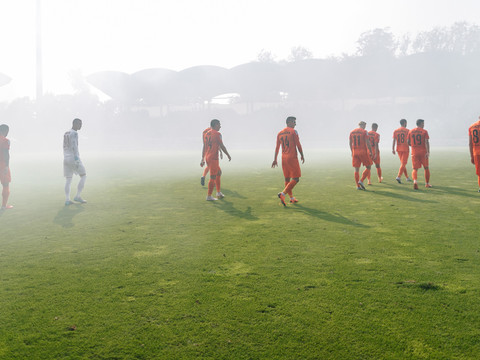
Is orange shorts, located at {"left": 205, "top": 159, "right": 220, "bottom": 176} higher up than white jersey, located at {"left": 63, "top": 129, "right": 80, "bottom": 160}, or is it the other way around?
white jersey, located at {"left": 63, "top": 129, "right": 80, "bottom": 160}

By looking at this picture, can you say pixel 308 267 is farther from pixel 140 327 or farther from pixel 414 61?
pixel 414 61

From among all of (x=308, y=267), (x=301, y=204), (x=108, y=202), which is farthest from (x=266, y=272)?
(x=108, y=202)

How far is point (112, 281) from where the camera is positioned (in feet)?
12.7

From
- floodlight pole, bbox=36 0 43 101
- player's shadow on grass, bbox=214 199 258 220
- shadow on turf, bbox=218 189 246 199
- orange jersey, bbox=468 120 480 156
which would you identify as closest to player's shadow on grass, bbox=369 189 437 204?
orange jersey, bbox=468 120 480 156

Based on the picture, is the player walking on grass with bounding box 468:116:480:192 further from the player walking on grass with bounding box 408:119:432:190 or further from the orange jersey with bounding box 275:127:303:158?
the orange jersey with bounding box 275:127:303:158

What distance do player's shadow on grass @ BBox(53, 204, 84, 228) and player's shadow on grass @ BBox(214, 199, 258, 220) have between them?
9.24ft

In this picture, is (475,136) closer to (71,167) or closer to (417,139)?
(417,139)

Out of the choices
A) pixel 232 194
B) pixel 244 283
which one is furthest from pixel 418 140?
pixel 244 283

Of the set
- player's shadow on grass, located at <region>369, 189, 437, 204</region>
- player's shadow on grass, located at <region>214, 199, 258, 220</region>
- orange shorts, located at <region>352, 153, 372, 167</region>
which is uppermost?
orange shorts, located at <region>352, 153, 372, 167</region>

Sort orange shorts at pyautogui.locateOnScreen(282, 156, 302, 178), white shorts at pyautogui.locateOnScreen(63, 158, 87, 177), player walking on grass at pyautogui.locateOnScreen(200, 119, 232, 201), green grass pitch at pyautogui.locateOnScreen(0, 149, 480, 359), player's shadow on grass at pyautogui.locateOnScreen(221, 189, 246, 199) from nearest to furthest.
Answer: green grass pitch at pyautogui.locateOnScreen(0, 149, 480, 359) < orange shorts at pyautogui.locateOnScreen(282, 156, 302, 178) < white shorts at pyautogui.locateOnScreen(63, 158, 87, 177) < player walking on grass at pyautogui.locateOnScreen(200, 119, 232, 201) < player's shadow on grass at pyautogui.locateOnScreen(221, 189, 246, 199)

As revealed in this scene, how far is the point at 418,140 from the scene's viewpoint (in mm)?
9719

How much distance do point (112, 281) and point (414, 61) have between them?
6633 cm

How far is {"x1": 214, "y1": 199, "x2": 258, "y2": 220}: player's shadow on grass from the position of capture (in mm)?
7047

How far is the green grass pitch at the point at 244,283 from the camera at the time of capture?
2.69 m
